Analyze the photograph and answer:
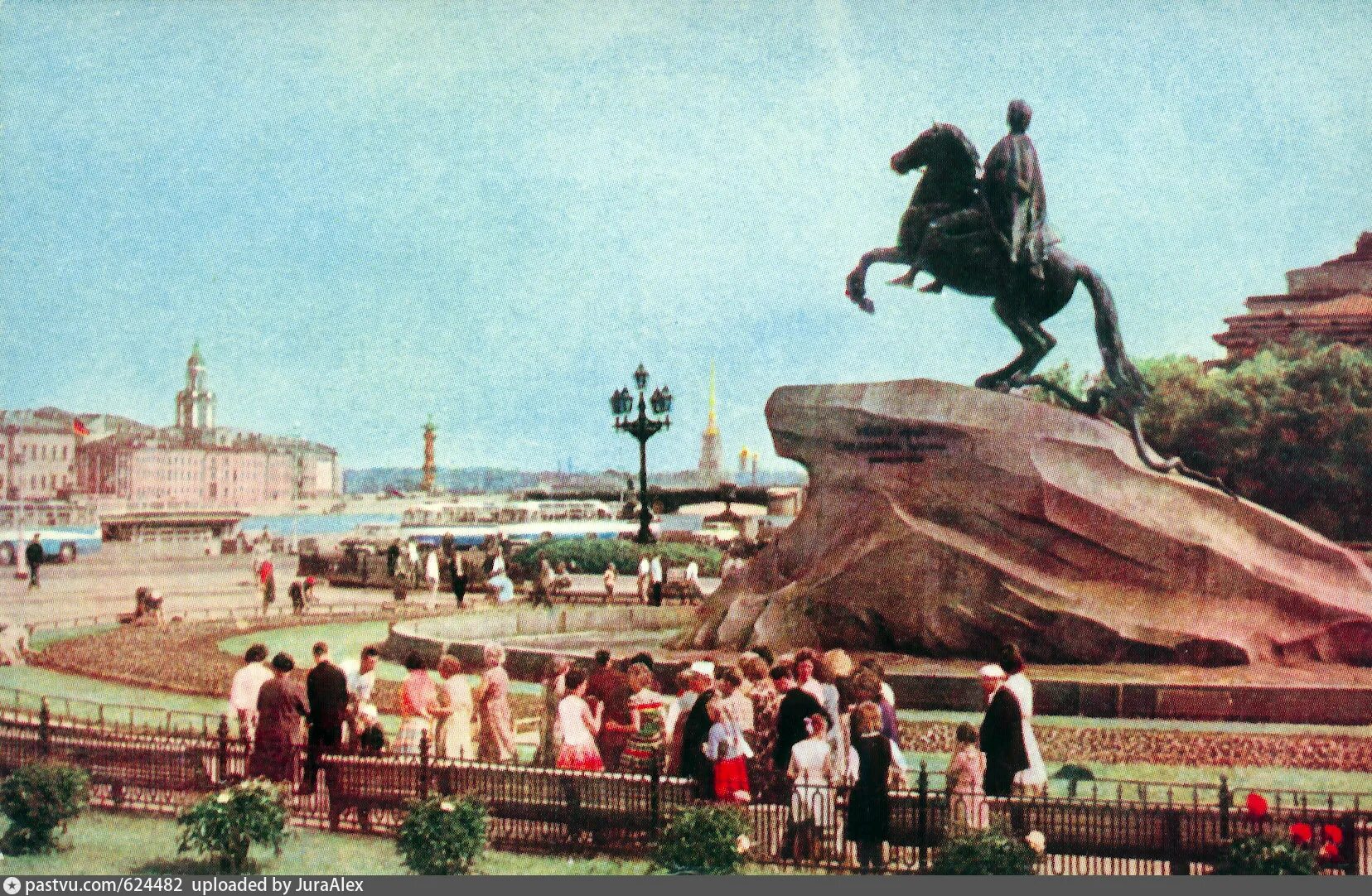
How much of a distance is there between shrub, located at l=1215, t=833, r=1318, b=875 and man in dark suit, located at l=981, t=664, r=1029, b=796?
1.08 metres

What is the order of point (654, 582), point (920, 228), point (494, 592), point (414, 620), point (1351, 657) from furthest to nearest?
point (494, 592) → point (654, 582) → point (414, 620) → point (920, 228) → point (1351, 657)

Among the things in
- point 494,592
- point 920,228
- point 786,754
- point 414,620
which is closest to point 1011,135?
point 920,228

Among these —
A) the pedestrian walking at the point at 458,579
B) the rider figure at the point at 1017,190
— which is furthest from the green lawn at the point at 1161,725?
the pedestrian walking at the point at 458,579

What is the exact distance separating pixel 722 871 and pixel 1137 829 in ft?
6.77

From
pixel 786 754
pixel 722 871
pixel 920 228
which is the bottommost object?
pixel 722 871

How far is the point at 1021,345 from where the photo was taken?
39.4 feet

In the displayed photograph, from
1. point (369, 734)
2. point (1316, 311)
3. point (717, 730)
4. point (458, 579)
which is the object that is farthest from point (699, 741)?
point (1316, 311)

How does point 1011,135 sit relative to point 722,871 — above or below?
above

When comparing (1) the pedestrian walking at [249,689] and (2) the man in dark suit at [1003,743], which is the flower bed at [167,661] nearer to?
(1) the pedestrian walking at [249,689]

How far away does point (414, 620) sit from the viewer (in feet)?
53.8

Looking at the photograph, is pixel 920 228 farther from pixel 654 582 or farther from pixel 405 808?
pixel 654 582

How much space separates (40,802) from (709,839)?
372 centimetres

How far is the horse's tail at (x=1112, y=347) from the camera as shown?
457 inches

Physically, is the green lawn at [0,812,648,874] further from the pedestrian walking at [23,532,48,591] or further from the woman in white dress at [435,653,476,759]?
the pedestrian walking at [23,532,48,591]
